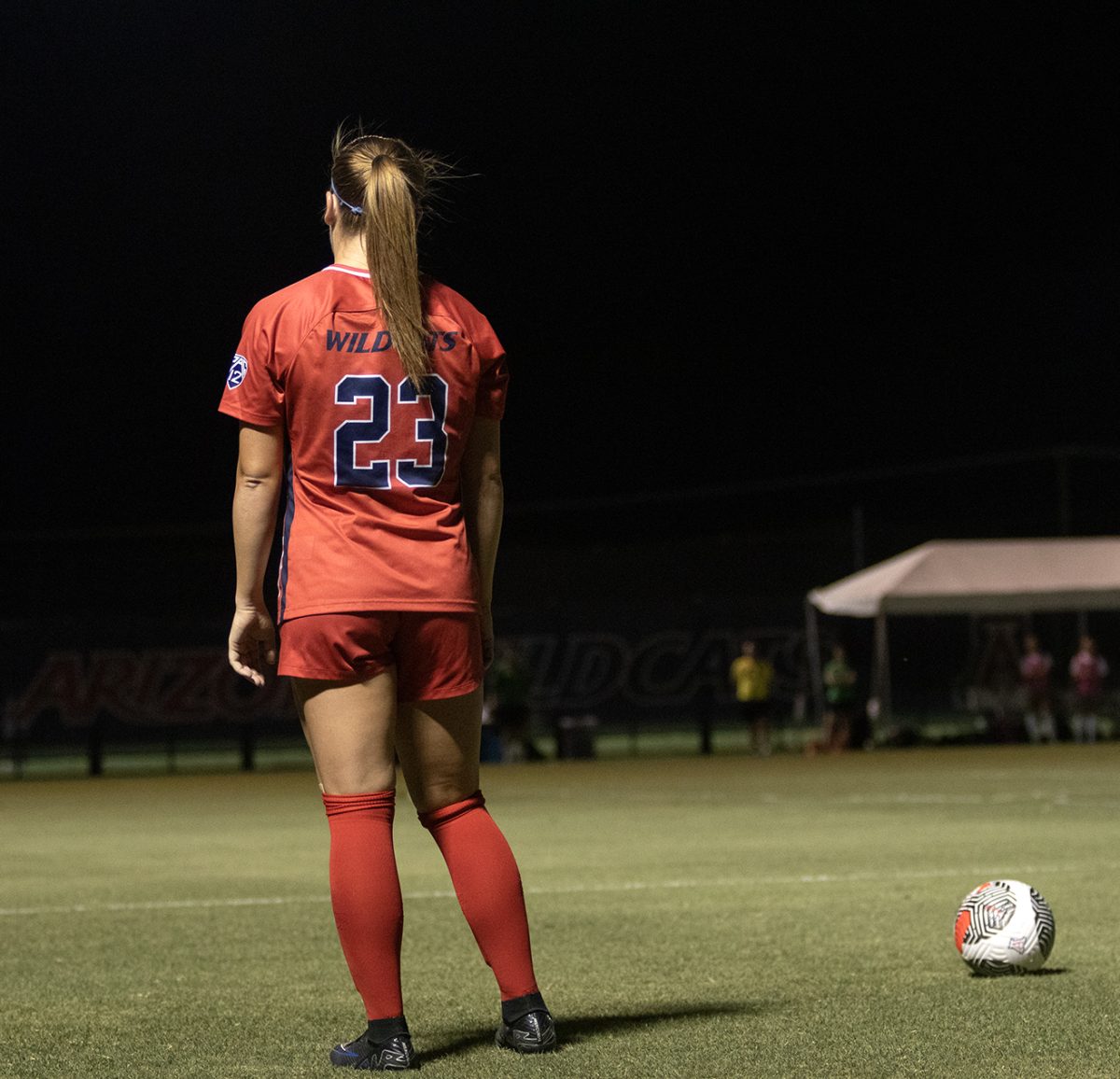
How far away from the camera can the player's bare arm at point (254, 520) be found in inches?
179

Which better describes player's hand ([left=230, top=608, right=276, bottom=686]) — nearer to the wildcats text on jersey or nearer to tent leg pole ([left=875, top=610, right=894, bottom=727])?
the wildcats text on jersey

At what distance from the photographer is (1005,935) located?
5.95m

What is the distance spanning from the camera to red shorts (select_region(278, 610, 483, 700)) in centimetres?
448

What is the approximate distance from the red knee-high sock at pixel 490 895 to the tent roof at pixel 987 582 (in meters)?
25.1

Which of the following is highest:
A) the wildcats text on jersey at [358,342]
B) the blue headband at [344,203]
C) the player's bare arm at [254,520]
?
the blue headband at [344,203]

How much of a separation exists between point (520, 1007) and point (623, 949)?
7.68ft

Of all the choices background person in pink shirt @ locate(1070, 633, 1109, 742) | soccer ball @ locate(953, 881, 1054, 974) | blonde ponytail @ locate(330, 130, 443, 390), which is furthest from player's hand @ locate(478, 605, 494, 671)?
background person in pink shirt @ locate(1070, 633, 1109, 742)

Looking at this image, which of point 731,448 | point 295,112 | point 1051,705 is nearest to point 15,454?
point 295,112

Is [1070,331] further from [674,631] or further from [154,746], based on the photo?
[154,746]

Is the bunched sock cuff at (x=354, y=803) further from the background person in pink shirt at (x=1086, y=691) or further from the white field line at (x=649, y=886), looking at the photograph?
the background person in pink shirt at (x=1086, y=691)

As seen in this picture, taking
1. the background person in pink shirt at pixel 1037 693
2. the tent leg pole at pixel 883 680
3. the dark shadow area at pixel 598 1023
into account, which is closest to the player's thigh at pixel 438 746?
the dark shadow area at pixel 598 1023

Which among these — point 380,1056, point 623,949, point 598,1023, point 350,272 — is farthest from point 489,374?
point 623,949

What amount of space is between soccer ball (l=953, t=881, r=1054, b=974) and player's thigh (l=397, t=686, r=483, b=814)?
6.80 ft

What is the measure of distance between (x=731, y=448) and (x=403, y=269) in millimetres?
37785
